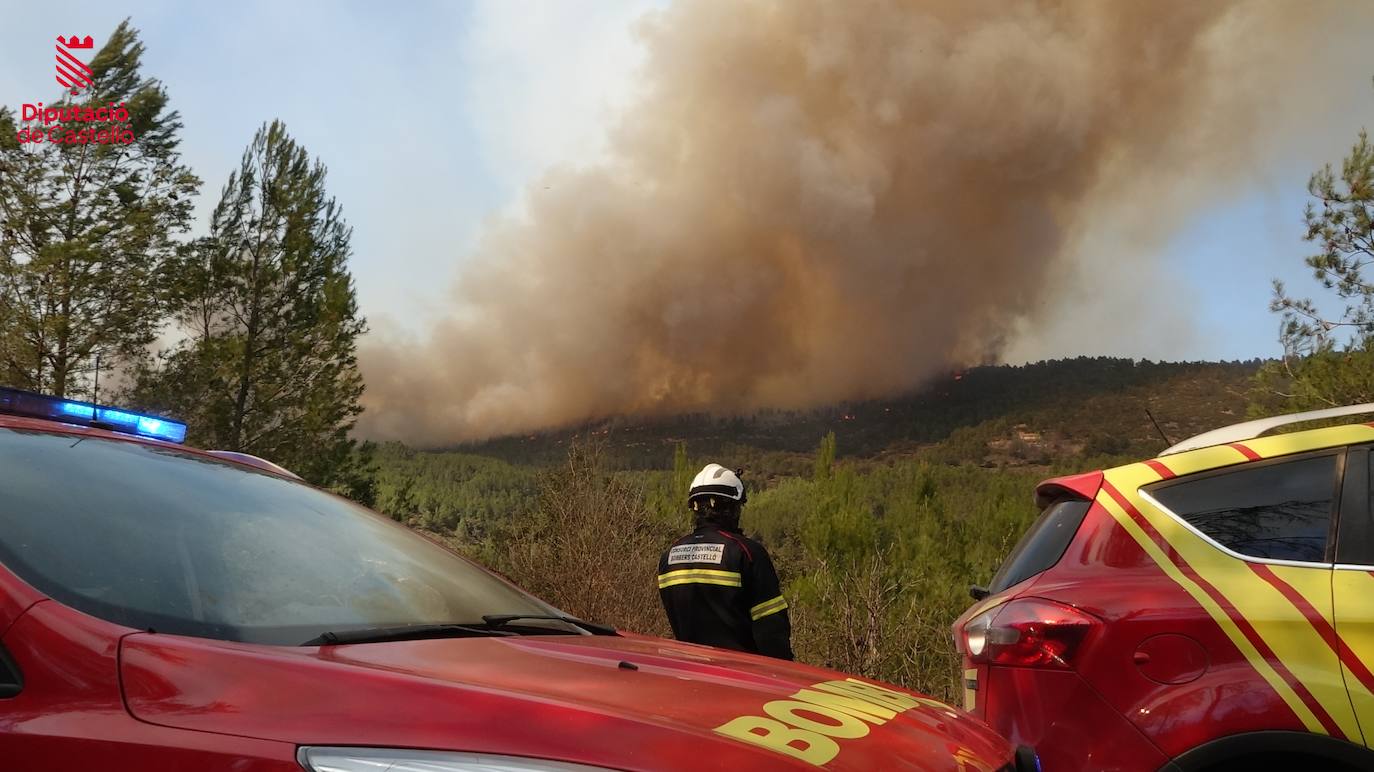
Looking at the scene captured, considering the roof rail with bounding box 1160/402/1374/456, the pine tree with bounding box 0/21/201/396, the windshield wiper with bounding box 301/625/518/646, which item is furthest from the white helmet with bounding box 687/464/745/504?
the pine tree with bounding box 0/21/201/396

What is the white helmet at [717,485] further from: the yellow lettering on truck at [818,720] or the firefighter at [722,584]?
the yellow lettering on truck at [818,720]

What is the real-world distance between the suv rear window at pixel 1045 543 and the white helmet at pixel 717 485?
4.69 feet

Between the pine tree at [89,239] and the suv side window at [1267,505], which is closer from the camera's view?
the suv side window at [1267,505]

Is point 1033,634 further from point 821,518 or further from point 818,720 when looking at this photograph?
point 821,518

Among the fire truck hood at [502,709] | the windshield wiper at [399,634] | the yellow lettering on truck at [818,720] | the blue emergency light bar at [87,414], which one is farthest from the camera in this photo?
the blue emergency light bar at [87,414]

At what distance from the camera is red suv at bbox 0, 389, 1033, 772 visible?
1481mm

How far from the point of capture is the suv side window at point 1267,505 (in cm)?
300

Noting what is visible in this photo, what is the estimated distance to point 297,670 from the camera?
1599mm

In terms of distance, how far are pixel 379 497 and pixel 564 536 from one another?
892 inches

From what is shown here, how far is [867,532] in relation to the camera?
4766 cm

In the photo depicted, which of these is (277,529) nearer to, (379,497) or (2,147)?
(2,147)

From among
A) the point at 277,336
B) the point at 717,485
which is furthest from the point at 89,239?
the point at 717,485

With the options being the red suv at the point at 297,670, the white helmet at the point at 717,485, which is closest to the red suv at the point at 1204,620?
the red suv at the point at 297,670

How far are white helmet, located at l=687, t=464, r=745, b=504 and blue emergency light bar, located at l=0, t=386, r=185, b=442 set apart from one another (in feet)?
7.95
